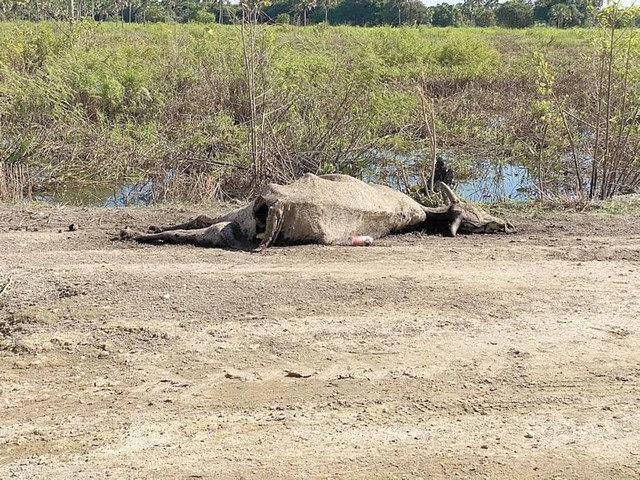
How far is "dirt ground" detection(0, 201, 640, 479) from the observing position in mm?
3717

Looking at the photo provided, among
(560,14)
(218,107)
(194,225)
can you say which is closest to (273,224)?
(194,225)

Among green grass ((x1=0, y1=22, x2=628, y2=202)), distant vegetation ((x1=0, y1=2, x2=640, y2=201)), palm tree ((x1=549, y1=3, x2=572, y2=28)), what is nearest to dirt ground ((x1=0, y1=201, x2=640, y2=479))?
distant vegetation ((x1=0, y1=2, x2=640, y2=201))

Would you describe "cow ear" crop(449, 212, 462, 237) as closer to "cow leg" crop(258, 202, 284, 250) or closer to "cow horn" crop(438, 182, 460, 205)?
"cow horn" crop(438, 182, 460, 205)

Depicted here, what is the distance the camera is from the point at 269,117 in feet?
41.1

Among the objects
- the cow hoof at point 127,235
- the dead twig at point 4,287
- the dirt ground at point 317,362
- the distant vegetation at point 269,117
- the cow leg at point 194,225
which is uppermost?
the distant vegetation at point 269,117

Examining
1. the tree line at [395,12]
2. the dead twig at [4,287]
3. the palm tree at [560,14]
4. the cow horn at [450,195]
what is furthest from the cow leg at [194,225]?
the palm tree at [560,14]

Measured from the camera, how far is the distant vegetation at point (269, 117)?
1099cm

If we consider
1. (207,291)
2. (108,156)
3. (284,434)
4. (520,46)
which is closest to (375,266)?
(207,291)

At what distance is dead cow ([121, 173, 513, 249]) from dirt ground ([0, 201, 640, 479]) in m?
0.23

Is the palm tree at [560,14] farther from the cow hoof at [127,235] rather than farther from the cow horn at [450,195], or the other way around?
the cow hoof at [127,235]

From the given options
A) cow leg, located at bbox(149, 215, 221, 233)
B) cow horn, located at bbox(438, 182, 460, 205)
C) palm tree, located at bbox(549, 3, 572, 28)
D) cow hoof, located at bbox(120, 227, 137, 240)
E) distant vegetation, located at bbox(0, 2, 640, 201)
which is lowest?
cow hoof, located at bbox(120, 227, 137, 240)

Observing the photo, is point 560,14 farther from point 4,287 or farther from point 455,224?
point 4,287

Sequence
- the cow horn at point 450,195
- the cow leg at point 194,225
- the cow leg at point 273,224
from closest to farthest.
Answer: the cow leg at point 273,224 → the cow leg at point 194,225 → the cow horn at point 450,195

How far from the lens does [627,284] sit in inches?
248
